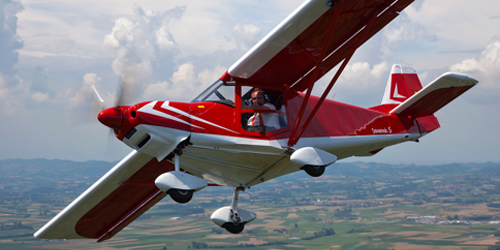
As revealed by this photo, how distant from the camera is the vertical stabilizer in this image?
13875 mm

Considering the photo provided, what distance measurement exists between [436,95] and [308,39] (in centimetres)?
447

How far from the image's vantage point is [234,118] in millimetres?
9008

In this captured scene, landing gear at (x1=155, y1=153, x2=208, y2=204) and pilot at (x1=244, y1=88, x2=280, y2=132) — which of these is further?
pilot at (x1=244, y1=88, x2=280, y2=132)

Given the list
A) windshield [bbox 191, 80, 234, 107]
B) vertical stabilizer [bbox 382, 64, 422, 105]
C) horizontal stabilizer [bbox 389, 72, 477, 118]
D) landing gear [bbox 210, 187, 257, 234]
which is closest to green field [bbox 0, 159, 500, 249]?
landing gear [bbox 210, 187, 257, 234]

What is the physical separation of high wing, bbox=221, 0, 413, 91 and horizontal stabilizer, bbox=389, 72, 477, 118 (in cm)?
223

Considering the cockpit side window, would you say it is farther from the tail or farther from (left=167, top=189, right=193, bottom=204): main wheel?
the tail

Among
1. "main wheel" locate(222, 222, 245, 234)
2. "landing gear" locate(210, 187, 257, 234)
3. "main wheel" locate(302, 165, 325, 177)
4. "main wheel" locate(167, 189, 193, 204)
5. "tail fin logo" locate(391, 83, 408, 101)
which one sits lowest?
"main wheel" locate(222, 222, 245, 234)

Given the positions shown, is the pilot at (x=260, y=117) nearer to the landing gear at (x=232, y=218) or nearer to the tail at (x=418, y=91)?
the landing gear at (x=232, y=218)

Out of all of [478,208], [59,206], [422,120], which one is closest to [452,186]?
[478,208]

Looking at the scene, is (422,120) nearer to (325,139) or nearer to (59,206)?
(325,139)

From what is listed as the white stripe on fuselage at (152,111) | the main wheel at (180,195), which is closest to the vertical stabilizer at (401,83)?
the white stripe on fuselage at (152,111)

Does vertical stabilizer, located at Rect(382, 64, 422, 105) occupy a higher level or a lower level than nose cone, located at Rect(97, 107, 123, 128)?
higher

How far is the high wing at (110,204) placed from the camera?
41.6 ft

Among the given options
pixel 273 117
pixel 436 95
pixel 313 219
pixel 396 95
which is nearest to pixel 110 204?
pixel 273 117
